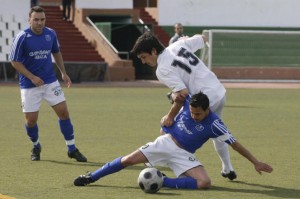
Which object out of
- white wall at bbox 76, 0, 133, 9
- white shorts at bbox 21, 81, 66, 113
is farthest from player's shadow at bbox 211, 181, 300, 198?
white wall at bbox 76, 0, 133, 9

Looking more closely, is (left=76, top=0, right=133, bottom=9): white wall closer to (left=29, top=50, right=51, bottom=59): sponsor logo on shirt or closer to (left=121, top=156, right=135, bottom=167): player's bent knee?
(left=29, top=50, right=51, bottom=59): sponsor logo on shirt

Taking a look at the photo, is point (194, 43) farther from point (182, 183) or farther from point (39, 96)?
point (39, 96)

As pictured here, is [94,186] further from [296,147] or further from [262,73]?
[262,73]

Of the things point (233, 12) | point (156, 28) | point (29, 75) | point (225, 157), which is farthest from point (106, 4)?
point (225, 157)

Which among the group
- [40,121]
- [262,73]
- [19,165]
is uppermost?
[19,165]

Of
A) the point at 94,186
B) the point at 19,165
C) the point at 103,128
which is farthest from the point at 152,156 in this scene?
the point at 103,128

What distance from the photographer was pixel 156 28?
3725cm

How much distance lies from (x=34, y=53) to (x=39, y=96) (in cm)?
59

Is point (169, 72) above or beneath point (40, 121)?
above

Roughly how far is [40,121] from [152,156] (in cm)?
800

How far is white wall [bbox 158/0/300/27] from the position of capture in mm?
38875

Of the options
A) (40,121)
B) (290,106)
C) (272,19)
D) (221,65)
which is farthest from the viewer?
(272,19)

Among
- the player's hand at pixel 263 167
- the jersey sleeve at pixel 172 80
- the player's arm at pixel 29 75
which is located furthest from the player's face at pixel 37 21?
the player's hand at pixel 263 167

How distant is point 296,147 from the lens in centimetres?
1276
